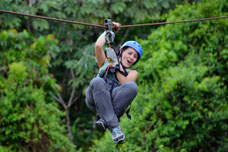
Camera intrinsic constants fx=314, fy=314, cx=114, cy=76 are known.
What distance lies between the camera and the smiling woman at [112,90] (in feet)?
9.37

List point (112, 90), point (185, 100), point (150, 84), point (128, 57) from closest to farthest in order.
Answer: point (112, 90) < point (128, 57) < point (185, 100) < point (150, 84)

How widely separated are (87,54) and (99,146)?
2.97m

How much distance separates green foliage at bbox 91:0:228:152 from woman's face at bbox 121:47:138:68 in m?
2.48

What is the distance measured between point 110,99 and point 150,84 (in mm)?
3859

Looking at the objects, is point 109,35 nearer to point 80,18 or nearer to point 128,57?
point 128,57

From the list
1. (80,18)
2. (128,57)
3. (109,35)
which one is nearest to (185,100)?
(128,57)

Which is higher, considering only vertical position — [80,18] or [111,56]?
[80,18]

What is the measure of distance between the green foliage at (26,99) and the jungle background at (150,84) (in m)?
0.02

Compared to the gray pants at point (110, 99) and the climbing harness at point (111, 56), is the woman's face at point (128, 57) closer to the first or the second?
the climbing harness at point (111, 56)

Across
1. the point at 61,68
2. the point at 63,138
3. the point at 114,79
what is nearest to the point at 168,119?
the point at 63,138

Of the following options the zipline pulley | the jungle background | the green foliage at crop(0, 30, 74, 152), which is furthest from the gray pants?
the green foliage at crop(0, 30, 74, 152)

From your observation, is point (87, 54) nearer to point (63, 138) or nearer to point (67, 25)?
point (67, 25)

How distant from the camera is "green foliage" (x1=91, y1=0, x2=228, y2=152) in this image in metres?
5.91

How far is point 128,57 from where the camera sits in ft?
10.2
